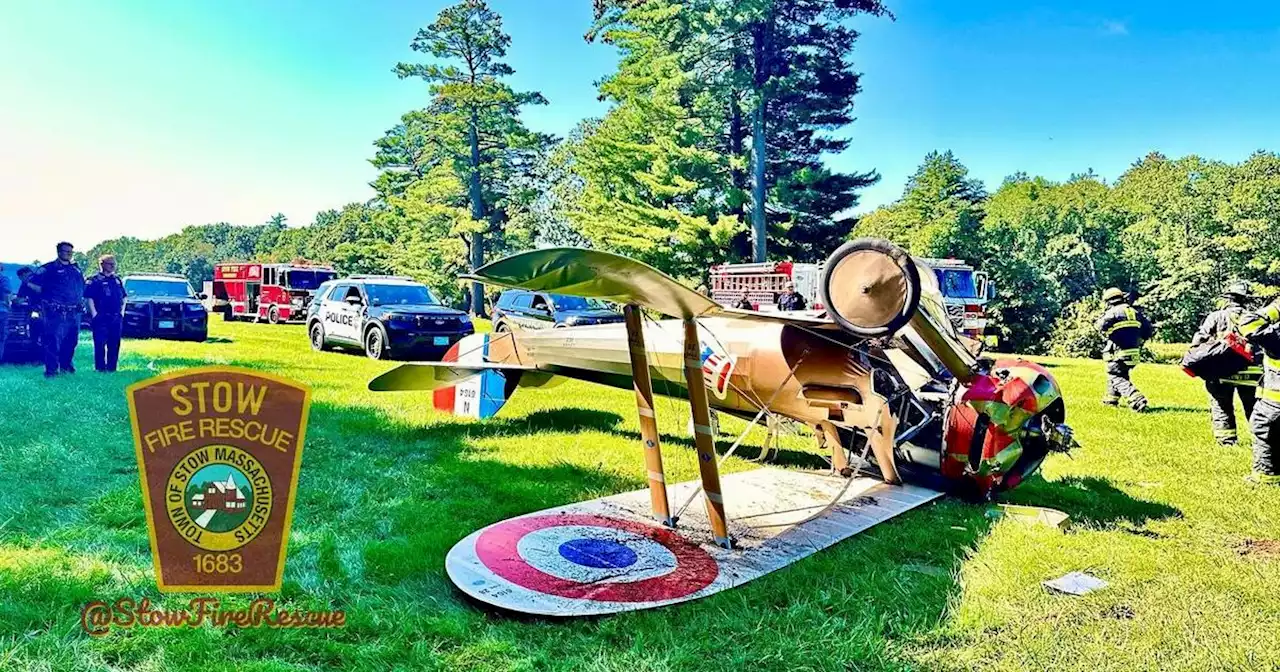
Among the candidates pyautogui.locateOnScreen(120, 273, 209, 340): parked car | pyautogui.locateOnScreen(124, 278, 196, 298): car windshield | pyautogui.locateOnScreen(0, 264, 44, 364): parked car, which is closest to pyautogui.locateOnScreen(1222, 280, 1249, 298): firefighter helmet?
pyautogui.locateOnScreen(0, 264, 44, 364): parked car

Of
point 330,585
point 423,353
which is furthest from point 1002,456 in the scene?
point 423,353

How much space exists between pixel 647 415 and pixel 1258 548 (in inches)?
172

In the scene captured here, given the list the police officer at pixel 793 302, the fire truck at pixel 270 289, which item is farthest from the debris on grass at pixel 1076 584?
the fire truck at pixel 270 289

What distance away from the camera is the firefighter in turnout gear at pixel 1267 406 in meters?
6.73

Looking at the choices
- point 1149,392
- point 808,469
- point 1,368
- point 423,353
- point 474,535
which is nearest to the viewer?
point 474,535

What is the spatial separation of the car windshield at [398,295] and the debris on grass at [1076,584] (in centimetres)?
1458

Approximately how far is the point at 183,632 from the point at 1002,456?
548 cm

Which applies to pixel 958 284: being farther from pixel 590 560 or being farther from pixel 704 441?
pixel 590 560

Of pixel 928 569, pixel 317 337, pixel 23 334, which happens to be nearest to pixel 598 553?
pixel 928 569

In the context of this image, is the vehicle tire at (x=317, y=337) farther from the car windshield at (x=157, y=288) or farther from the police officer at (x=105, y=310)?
the police officer at (x=105, y=310)

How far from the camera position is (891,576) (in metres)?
4.57

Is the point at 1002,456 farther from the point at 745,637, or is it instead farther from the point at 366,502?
the point at 366,502

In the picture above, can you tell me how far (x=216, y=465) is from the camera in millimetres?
3479

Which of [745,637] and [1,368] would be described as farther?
[1,368]
